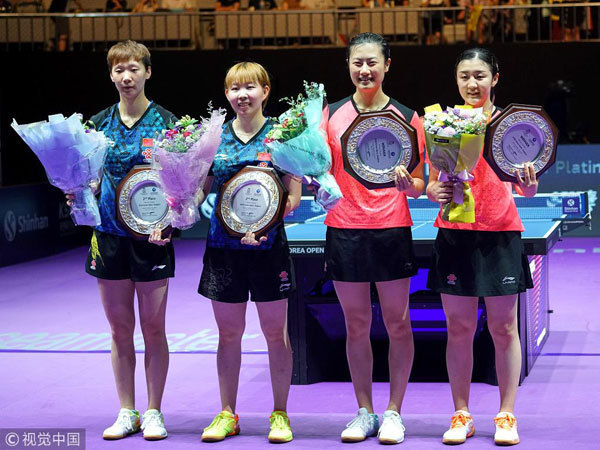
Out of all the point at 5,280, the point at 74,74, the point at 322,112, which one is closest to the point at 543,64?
the point at 74,74

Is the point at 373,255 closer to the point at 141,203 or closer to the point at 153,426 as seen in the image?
the point at 141,203

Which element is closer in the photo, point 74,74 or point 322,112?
point 322,112

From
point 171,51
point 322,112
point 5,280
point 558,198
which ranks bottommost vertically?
point 5,280

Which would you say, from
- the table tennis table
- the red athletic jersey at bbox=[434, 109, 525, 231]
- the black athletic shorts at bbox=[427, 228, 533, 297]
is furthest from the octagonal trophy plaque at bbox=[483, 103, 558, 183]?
the table tennis table

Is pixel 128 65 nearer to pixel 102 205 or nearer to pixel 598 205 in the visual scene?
pixel 102 205

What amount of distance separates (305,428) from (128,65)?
181 cm

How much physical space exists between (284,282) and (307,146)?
637 millimetres

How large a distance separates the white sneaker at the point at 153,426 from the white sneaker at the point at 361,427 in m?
0.81

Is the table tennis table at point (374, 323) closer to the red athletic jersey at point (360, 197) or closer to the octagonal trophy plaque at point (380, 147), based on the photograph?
the red athletic jersey at point (360, 197)

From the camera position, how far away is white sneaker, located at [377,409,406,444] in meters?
4.11

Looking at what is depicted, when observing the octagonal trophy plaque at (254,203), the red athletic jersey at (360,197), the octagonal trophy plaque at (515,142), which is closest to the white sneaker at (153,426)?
the octagonal trophy plaque at (254,203)

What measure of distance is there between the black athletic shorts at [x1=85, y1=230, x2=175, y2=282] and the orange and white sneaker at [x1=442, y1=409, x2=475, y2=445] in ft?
4.53

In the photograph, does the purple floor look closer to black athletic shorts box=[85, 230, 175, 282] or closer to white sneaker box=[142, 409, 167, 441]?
white sneaker box=[142, 409, 167, 441]

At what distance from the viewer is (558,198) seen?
6.56 m
